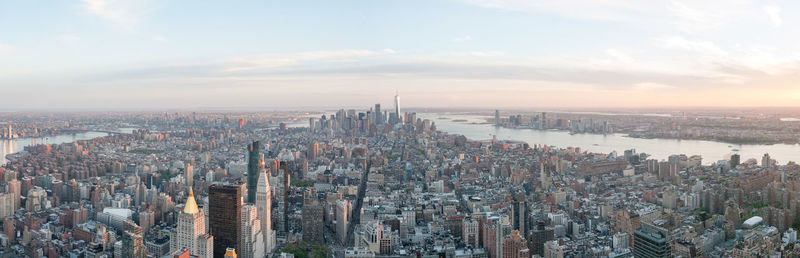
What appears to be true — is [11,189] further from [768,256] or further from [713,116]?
[713,116]

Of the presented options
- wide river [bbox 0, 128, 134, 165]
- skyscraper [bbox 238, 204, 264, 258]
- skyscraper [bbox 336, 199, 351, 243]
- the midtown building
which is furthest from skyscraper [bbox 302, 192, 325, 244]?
wide river [bbox 0, 128, 134, 165]

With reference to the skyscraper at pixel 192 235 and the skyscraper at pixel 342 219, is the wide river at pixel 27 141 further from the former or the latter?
the skyscraper at pixel 192 235

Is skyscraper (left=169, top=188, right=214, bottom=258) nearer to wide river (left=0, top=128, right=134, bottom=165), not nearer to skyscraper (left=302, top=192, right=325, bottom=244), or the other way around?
skyscraper (left=302, top=192, right=325, bottom=244)

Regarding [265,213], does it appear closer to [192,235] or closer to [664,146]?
[192,235]

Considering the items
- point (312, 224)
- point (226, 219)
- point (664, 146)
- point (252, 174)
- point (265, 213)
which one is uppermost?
point (252, 174)

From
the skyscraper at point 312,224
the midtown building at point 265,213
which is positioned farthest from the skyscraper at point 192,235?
the skyscraper at point 312,224

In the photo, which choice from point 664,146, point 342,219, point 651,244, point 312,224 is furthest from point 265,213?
point 664,146

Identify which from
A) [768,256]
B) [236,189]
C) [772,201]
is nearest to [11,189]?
[236,189]

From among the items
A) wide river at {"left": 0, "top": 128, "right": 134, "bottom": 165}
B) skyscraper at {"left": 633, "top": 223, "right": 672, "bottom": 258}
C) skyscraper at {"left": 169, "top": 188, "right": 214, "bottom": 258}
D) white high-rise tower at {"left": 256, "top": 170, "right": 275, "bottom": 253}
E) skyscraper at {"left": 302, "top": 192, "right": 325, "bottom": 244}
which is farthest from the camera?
wide river at {"left": 0, "top": 128, "right": 134, "bottom": 165}
